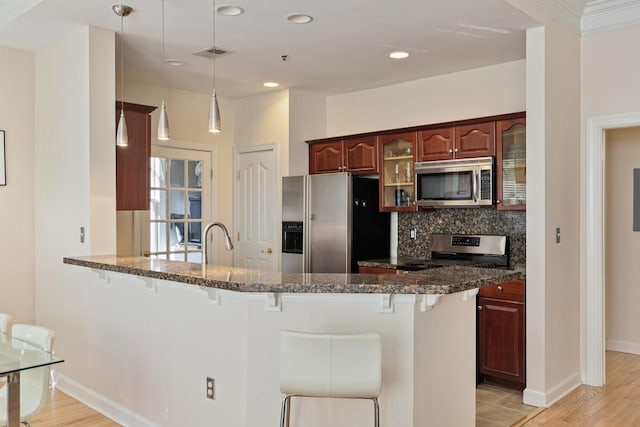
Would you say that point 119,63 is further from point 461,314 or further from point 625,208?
point 625,208

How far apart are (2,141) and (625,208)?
18.2 feet

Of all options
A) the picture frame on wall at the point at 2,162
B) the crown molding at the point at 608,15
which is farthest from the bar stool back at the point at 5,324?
the crown molding at the point at 608,15

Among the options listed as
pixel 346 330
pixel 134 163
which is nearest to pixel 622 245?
pixel 346 330

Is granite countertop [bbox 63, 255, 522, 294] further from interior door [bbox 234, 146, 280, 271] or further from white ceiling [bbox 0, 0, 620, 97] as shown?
interior door [bbox 234, 146, 280, 271]

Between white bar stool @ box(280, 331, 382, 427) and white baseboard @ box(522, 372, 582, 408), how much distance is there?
2.02 m

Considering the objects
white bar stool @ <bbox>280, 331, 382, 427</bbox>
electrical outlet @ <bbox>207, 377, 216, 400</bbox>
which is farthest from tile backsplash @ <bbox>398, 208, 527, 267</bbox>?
electrical outlet @ <bbox>207, 377, 216, 400</bbox>

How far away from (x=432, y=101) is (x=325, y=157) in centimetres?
121

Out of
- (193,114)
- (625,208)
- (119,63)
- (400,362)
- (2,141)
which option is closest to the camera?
(400,362)

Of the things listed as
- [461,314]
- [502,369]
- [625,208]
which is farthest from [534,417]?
[625,208]

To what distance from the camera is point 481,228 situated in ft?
15.6

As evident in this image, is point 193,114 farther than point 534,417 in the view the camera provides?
Yes

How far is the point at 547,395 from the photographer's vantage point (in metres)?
3.74

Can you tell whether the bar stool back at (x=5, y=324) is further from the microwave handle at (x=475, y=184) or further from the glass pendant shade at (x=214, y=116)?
the microwave handle at (x=475, y=184)

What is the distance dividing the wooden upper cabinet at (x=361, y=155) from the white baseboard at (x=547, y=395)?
2.36 meters
